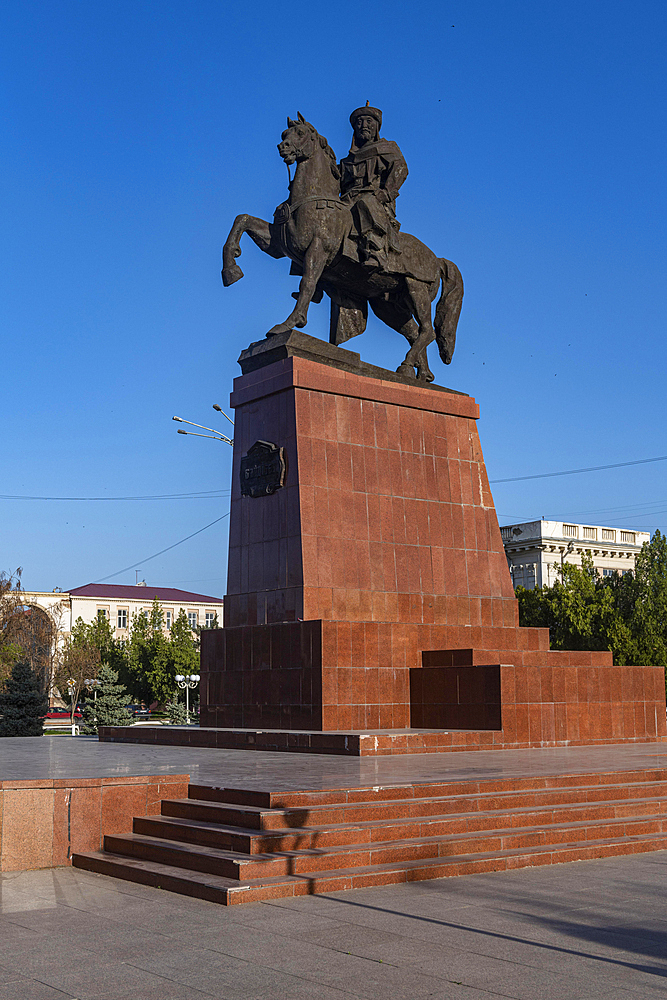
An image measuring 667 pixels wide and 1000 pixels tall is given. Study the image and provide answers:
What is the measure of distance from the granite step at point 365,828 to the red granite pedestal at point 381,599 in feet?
12.5

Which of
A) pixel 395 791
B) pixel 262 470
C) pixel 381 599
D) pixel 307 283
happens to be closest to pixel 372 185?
pixel 307 283

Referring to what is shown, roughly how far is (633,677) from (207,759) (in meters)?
7.45

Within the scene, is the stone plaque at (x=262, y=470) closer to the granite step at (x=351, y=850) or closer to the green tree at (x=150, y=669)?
the granite step at (x=351, y=850)

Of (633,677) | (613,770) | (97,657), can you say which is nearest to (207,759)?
(613,770)

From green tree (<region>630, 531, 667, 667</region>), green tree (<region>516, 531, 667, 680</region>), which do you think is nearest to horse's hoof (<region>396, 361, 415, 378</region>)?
green tree (<region>516, 531, 667, 680</region>)

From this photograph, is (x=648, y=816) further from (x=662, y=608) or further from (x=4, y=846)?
(x=662, y=608)

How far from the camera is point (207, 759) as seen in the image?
12086mm

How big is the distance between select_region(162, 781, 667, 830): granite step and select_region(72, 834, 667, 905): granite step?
1.99 ft

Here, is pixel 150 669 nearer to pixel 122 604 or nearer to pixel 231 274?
pixel 122 604

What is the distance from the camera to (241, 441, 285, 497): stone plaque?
15.6 m

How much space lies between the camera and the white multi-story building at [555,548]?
203ft

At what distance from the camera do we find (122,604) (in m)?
96.6

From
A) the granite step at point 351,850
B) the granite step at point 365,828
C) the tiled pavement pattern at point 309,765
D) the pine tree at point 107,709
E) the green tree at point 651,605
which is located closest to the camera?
the granite step at point 351,850

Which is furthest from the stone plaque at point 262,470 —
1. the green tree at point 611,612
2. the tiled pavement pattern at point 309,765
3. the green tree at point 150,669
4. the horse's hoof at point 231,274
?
the green tree at point 150,669
